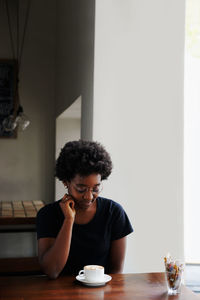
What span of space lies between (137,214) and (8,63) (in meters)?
2.94

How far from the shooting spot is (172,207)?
2.44 metres

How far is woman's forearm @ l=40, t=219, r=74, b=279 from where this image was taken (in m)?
1.74

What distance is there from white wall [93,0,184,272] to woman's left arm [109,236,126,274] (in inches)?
16.6

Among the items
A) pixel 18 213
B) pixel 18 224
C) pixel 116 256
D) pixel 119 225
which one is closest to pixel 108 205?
pixel 119 225

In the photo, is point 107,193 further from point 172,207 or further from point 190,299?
point 190,299

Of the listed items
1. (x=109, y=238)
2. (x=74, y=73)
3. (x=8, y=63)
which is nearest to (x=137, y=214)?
(x=109, y=238)

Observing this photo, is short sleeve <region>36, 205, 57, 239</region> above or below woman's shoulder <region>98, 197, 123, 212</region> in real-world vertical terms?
below

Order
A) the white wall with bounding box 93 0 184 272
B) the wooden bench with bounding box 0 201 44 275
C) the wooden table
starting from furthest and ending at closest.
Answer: the wooden bench with bounding box 0 201 44 275 < the white wall with bounding box 93 0 184 272 < the wooden table

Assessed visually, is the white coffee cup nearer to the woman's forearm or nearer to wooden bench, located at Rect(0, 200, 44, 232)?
the woman's forearm

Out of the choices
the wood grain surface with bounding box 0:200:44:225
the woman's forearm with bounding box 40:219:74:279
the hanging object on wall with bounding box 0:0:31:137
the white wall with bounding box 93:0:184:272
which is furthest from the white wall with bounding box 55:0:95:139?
the hanging object on wall with bounding box 0:0:31:137

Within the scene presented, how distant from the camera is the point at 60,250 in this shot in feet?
5.76

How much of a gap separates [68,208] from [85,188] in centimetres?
11

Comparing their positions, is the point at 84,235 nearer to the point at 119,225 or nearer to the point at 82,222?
the point at 82,222

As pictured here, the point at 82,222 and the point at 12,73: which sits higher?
the point at 12,73
